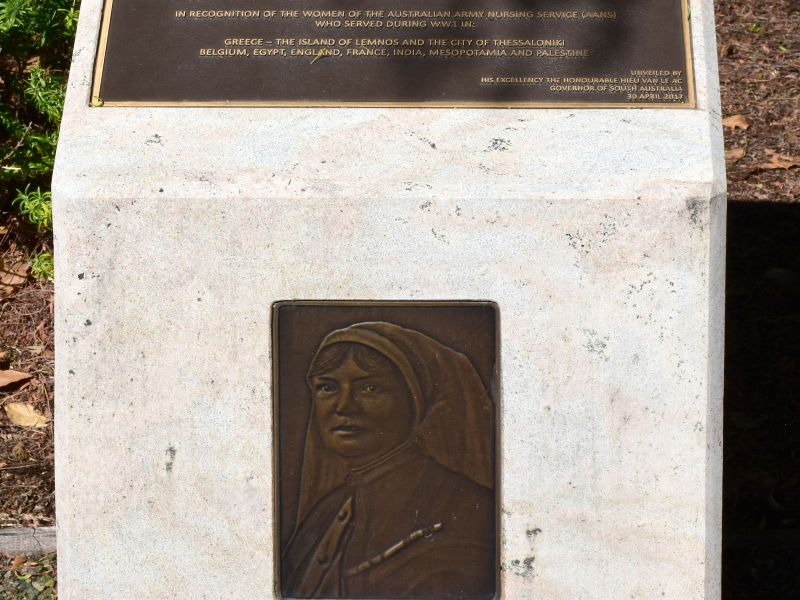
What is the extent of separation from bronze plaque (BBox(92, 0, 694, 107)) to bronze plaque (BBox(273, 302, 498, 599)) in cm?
74

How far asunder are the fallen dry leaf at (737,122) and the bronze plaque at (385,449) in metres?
3.13

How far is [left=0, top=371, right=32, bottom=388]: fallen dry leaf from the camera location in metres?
4.20

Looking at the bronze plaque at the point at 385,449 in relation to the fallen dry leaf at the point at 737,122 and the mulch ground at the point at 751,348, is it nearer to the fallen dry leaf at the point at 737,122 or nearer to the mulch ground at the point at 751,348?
the mulch ground at the point at 751,348

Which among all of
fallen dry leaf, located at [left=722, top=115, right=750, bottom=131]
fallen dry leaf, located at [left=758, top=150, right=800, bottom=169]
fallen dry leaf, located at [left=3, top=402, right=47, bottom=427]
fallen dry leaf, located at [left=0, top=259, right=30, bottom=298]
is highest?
fallen dry leaf, located at [left=722, top=115, right=750, bottom=131]

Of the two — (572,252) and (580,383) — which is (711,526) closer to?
(580,383)

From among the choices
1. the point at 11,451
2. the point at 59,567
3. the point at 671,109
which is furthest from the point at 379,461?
the point at 11,451

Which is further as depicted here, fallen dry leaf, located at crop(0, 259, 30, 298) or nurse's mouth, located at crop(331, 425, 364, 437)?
fallen dry leaf, located at crop(0, 259, 30, 298)

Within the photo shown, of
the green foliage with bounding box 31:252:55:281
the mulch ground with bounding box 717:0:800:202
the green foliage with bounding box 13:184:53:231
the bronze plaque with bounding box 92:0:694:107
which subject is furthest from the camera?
the mulch ground with bounding box 717:0:800:202

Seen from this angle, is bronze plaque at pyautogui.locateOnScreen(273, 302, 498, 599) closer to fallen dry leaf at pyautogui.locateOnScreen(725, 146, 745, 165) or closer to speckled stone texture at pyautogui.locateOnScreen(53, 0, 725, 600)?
speckled stone texture at pyautogui.locateOnScreen(53, 0, 725, 600)

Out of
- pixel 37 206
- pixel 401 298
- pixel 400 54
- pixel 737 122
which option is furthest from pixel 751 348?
pixel 37 206

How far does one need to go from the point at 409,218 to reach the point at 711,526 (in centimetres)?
136

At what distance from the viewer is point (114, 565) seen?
2824 millimetres

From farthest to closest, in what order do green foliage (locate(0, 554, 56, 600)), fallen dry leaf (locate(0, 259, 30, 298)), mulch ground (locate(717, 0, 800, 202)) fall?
1. mulch ground (locate(717, 0, 800, 202))
2. fallen dry leaf (locate(0, 259, 30, 298))
3. green foliage (locate(0, 554, 56, 600))

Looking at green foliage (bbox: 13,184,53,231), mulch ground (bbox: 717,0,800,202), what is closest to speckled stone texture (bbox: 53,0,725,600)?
green foliage (bbox: 13,184,53,231)
